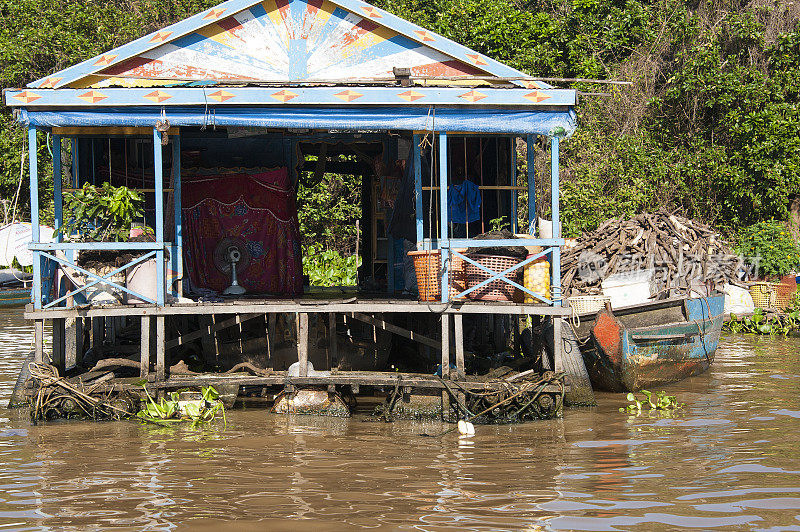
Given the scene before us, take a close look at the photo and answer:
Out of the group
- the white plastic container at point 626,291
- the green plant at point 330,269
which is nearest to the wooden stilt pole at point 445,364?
the white plastic container at point 626,291

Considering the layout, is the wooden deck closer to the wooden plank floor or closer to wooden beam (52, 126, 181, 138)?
the wooden plank floor

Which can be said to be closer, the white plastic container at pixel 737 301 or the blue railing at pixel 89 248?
the blue railing at pixel 89 248

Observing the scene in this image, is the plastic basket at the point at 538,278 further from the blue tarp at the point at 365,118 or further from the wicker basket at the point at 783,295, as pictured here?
the wicker basket at the point at 783,295

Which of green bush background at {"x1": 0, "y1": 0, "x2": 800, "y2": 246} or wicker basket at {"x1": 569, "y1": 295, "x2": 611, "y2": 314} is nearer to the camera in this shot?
wicker basket at {"x1": 569, "y1": 295, "x2": 611, "y2": 314}

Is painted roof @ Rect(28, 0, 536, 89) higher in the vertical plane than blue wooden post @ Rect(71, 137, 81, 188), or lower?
higher

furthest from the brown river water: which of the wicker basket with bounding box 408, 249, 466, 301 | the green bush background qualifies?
the green bush background

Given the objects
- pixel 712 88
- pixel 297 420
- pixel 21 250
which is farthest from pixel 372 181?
pixel 21 250

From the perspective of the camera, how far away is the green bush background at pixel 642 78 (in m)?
23.0

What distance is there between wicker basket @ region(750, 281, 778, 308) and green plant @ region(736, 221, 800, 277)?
1129mm

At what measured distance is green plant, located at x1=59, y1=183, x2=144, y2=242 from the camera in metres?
11.5

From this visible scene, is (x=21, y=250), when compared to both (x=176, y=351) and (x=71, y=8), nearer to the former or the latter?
(x=71, y=8)

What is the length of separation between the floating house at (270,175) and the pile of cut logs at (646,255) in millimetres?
2643

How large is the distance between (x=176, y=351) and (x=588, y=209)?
1216 cm

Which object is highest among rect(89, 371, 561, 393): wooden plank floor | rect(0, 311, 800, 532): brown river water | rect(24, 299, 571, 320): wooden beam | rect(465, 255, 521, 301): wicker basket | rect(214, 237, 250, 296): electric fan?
rect(214, 237, 250, 296): electric fan
